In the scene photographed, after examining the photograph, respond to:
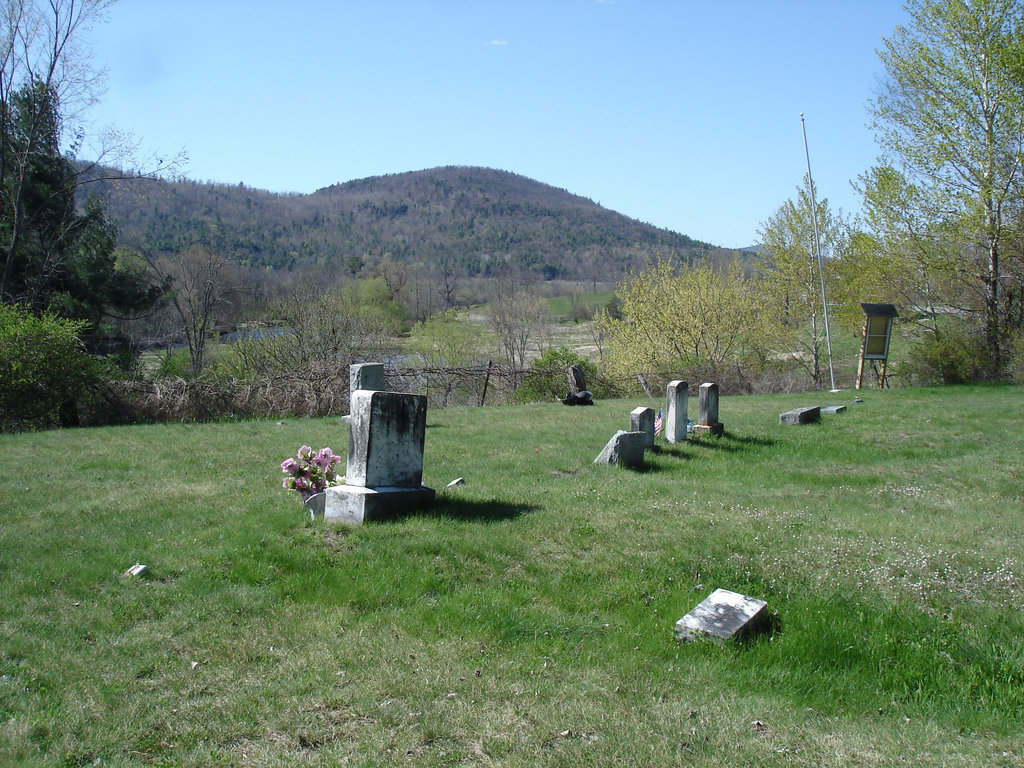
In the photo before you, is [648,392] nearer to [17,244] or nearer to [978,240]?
[978,240]

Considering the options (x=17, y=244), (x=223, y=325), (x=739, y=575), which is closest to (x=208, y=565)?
(x=739, y=575)

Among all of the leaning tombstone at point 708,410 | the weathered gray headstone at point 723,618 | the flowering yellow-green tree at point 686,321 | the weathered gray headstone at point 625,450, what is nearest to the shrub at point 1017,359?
the flowering yellow-green tree at point 686,321

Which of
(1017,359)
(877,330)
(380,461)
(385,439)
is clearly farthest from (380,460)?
(1017,359)

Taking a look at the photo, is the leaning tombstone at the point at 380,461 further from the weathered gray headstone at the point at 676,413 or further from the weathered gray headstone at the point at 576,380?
the weathered gray headstone at the point at 576,380

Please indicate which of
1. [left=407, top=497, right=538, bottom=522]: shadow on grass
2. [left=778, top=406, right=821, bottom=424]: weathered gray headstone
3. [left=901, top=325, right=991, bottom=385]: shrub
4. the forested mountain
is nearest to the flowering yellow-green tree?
[left=901, top=325, right=991, bottom=385]: shrub

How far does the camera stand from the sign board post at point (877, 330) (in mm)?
21500

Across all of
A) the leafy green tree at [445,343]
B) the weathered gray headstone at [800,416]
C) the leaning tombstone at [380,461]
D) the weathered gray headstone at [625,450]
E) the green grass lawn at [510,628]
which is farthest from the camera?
the leafy green tree at [445,343]

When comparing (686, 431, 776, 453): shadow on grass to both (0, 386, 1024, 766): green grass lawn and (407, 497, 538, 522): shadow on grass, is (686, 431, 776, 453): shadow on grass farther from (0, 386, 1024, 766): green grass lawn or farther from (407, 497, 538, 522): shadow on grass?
(407, 497, 538, 522): shadow on grass

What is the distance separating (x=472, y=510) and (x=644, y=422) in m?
4.77

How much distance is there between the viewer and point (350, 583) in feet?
17.6

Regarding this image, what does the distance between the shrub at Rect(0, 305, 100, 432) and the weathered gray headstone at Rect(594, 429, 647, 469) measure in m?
11.9

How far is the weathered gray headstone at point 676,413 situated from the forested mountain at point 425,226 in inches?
2674

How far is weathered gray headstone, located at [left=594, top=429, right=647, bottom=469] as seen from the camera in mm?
10344

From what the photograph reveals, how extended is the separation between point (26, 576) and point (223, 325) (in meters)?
39.1
